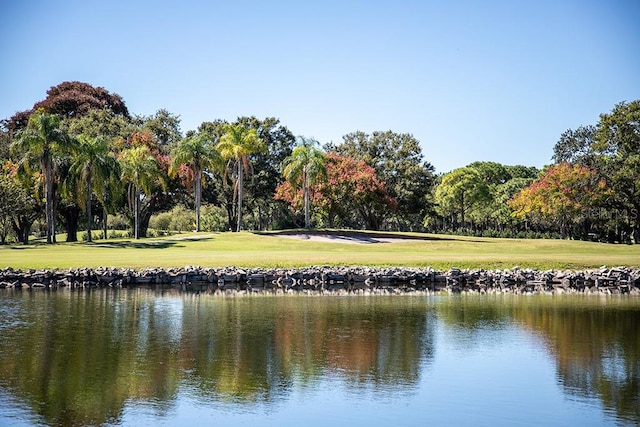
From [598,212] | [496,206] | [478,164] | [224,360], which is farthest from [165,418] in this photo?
[478,164]

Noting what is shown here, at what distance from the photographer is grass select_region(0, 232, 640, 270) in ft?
132

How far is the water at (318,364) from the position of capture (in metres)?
13.5

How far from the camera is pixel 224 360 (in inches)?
701

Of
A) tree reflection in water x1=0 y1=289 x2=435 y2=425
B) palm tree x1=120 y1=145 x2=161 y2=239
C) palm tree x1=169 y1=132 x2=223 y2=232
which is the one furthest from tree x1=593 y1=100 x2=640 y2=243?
tree reflection in water x1=0 y1=289 x2=435 y2=425

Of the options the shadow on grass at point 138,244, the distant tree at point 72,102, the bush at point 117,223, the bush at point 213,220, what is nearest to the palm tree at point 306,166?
the shadow on grass at point 138,244

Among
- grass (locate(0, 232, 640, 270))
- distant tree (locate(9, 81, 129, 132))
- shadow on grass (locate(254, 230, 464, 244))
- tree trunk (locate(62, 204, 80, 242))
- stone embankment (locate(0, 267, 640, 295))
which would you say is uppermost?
distant tree (locate(9, 81, 129, 132))

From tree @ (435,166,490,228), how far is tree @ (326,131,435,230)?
5574 mm

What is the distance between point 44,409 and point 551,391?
31.8ft

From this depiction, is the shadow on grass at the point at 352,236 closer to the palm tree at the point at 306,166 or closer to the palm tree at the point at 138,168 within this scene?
the palm tree at the point at 306,166

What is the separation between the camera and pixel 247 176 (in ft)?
274

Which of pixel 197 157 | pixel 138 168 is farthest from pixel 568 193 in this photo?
pixel 138 168

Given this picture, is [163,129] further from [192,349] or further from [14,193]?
[192,349]

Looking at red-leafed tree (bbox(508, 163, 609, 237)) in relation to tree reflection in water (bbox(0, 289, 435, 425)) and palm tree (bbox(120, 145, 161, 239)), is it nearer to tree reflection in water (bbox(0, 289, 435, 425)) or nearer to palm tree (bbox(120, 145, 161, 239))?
palm tree (bbox(120, 145, 161, 239))

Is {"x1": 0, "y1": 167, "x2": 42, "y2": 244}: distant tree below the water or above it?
above
